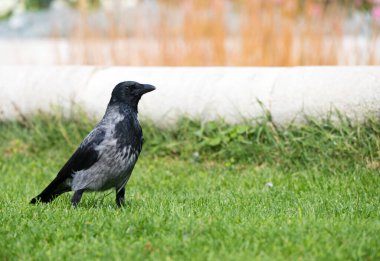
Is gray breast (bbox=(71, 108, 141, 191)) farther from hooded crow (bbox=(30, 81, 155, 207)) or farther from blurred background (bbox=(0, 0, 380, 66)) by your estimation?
blurred background (bbox=(0, 0, 380, 66))

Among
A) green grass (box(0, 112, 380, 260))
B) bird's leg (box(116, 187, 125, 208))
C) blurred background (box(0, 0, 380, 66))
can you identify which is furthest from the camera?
blurred background (box(0, 0, 380, 66))

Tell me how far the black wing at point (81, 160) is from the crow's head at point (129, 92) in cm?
30

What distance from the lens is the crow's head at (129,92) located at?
5586 millimetres

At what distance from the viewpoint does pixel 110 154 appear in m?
5.30

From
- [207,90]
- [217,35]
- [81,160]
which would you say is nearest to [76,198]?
[81,160]

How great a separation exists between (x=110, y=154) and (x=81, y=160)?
239mm

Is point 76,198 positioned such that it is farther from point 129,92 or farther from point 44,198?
point 129,92

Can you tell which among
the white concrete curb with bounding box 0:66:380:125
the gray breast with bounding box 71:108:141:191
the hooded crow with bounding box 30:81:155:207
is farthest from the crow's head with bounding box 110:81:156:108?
the white concrete curb with bounding box 0:66:380:125

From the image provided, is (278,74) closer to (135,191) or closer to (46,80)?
(135,191)

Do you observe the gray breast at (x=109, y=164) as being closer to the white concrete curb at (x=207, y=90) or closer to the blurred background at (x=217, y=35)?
the white concrete curb at (x=207, y=90)

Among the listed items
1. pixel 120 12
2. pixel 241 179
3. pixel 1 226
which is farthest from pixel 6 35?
pixel 1 226

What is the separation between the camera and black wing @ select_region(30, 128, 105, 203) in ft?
17.6

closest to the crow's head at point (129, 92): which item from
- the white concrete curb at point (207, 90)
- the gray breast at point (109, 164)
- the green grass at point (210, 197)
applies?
the gray breast at point (109, 164)

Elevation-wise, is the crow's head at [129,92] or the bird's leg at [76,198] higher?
the crow's head at [129,92]
